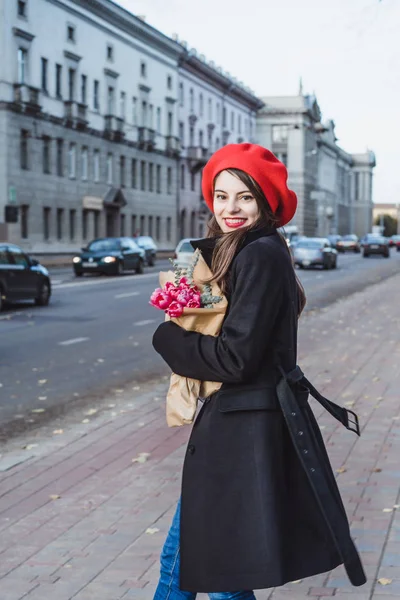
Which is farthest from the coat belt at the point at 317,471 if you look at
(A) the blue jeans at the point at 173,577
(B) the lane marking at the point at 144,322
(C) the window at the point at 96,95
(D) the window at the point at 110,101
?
(D) the window at the point at 110,101

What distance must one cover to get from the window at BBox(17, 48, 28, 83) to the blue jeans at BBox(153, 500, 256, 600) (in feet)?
156

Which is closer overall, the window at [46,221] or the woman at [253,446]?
the woman at [253,446]

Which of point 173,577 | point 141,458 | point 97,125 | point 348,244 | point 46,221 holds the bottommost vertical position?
point 348,244

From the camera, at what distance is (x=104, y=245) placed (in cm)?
3853

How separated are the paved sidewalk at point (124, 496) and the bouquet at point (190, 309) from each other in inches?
16.0

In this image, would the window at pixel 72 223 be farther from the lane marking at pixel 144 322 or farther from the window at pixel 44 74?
the lane marking at pixel 144 322

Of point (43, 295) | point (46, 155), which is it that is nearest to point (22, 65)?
point (46, 155)

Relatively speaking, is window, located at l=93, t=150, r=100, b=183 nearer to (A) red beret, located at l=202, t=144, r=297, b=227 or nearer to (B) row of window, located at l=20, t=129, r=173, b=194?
(B) row of window, located at l=20, t=129, r=173, b=194

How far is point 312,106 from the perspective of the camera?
11725cm

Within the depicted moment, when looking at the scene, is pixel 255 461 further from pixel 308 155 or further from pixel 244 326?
pixel 308 155

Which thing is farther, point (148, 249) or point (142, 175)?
point (142, 175)

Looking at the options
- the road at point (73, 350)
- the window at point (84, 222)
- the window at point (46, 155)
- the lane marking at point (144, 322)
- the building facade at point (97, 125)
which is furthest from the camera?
the window at point (84, 222)

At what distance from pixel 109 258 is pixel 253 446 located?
34.4 metres

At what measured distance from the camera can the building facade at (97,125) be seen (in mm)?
48844
